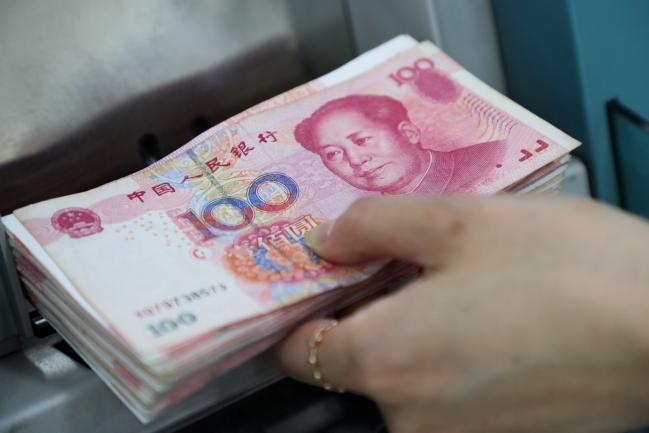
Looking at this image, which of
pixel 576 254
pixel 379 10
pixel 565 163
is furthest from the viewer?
pixel 379 10

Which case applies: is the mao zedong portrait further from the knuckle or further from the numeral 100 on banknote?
the knuckle

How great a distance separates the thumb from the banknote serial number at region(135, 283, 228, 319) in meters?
0.11

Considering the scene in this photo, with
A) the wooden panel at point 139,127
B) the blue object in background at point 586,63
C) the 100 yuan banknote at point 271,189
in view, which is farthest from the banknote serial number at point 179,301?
the blue object in background at point 586,63

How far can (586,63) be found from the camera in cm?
94

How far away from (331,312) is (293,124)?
0.24 metres

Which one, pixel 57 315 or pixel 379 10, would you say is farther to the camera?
pixel 379 10

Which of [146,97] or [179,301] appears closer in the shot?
[179,301]

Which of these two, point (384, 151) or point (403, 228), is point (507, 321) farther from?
point (384, 151)

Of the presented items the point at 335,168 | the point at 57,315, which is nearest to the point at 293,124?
the point at 335,168

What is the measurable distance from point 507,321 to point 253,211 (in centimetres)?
29

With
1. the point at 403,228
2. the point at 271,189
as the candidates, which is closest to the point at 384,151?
the point at 271,189

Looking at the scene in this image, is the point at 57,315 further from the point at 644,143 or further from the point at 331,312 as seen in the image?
the point at 644,143

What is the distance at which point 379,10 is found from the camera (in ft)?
3.51

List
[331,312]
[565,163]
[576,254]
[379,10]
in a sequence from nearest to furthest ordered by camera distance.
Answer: [576,254]
[331,312]
[565,163]
[379,10]
